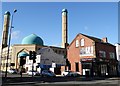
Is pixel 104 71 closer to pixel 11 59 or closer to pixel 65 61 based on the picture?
pixel 65 61

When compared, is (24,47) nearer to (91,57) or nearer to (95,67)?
(91,57)

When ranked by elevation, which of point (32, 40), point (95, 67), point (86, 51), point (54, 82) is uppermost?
point (32, 40)

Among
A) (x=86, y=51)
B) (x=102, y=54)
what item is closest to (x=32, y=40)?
(x=86, y=51)

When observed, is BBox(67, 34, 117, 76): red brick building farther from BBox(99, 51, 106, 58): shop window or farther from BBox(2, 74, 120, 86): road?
BBox(2, 74, 120, 86): road

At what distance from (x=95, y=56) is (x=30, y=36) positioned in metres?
50.6

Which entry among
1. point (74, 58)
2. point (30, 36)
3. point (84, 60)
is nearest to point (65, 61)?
point (74, 58)

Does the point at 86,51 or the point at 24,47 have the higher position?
the point at 24,47

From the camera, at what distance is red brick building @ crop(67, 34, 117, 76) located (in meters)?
59.7

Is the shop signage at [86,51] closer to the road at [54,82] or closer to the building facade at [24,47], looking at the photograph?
the road at [54,82]

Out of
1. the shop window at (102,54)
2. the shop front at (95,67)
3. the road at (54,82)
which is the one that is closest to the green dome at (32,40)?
the shop front at (95,67)

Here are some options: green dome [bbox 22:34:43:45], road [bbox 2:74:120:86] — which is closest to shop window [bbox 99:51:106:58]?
road [bbox 2:74:120:86]

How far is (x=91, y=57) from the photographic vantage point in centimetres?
5956

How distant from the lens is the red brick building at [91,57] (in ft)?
196

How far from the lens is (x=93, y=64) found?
194 ft
